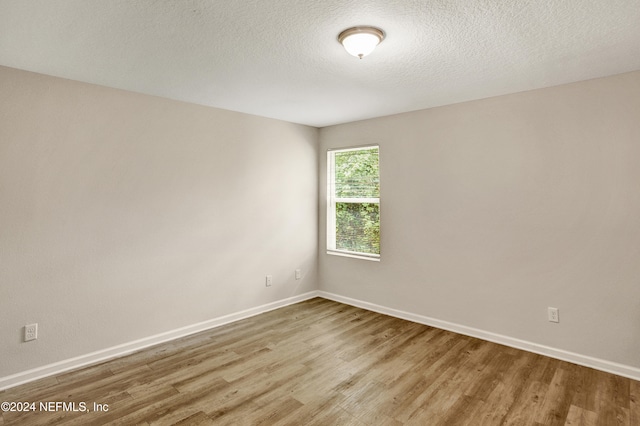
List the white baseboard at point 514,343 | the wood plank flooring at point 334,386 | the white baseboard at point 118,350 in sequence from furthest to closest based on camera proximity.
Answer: the white baseboard at point 514,343
the white baseboard at point 118,350
the wood plank flooring at point 334,386

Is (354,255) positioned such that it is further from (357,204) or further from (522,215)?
(522,215)

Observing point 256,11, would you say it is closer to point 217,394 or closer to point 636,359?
point 217,394

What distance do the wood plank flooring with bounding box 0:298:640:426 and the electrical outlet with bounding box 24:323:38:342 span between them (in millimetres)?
A: 343

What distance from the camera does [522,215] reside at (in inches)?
123

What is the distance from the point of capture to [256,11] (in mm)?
1798

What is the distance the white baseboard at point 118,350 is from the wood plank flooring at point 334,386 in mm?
84

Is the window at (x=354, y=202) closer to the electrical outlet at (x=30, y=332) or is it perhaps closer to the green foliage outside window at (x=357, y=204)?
the green foliage outside window at (x=357, y=204)

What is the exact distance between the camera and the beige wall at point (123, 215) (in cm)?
256

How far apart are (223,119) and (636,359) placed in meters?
4.42

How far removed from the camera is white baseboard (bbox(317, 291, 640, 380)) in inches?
104

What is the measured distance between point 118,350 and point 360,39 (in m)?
3.29

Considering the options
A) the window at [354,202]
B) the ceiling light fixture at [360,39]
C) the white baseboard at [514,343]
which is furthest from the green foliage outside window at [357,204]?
the ceiling light fixture at [360,39]

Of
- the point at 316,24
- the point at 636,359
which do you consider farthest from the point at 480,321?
the point at 316,24

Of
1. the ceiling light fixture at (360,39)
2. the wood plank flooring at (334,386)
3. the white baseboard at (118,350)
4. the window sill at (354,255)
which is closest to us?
the ceiling light fixture at (360,39)
